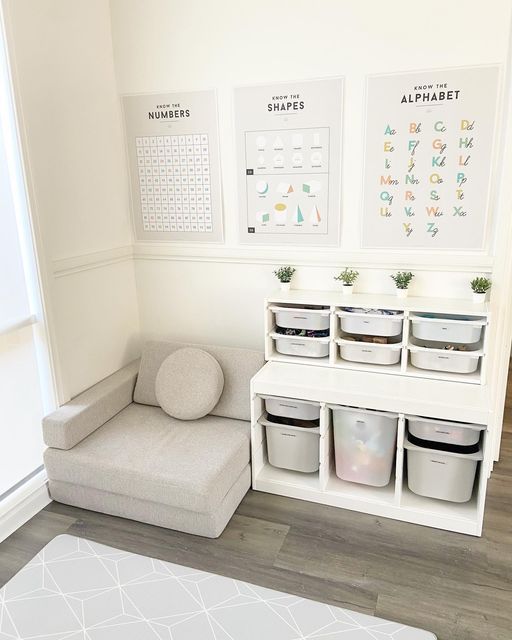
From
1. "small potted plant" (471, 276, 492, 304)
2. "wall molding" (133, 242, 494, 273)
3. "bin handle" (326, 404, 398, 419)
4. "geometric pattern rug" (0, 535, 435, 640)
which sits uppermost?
"wall molding" (133, 242, 494, 273)

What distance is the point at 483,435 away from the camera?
221 cm

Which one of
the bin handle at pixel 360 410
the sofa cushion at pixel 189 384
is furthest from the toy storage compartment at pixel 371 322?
the sofa cushion at pixel 189 384

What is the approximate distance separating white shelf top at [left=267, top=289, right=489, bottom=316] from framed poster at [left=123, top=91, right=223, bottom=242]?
60cm

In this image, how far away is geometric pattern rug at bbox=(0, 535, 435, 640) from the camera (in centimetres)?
177

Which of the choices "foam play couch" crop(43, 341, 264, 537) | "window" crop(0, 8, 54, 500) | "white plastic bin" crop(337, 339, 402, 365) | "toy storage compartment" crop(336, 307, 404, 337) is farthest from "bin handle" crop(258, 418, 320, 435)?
"window" crop(0, 8, 54, 500)

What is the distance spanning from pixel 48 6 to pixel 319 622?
9.31 feet

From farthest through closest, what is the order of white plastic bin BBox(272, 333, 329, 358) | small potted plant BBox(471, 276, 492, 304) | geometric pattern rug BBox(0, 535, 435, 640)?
white plastic bin BBox(272, 333, 329, 358)
small potted plant BBox(471, 276, 492, 304)
geometric pattern rug BBox(0, 535, 435, 640)

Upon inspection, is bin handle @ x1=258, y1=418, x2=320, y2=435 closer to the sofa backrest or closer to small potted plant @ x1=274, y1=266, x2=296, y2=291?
the sofa backrest

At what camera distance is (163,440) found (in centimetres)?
249

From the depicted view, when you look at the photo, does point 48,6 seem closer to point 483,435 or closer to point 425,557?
point 483,435

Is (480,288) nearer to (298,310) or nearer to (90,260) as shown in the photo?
(298,310)

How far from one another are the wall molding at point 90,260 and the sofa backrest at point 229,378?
0.60 metres

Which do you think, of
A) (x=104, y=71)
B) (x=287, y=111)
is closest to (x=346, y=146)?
(x=287, y=111)

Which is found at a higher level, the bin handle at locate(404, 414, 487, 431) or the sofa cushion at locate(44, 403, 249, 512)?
the bin handle at locate(404, 414, 487, 431)
